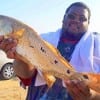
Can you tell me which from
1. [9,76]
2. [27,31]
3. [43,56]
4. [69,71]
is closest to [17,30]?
[27,31]

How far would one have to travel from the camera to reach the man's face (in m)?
4.73

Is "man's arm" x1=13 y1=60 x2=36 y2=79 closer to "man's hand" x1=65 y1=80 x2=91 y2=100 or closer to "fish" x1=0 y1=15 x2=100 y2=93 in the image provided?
"fish" x1=0 y1=15 x2=100 y2=93

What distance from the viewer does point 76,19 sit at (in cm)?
473

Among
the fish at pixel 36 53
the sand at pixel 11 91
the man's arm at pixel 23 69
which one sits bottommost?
the sand at pixel 11 91

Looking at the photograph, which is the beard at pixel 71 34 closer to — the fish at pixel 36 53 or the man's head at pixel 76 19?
the man's head at pixel 76 19

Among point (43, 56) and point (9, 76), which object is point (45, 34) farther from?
point (9, 76)

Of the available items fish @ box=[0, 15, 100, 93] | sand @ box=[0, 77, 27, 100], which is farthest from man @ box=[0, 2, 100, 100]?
sand @ box=[0, 77, 27, 100]

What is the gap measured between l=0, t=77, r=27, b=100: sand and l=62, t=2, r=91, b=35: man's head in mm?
6414

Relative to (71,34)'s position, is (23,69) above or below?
below

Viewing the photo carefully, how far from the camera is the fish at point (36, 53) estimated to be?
398 centimetres

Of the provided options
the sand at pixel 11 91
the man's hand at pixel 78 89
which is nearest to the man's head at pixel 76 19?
the man's hand at pixel 78 89

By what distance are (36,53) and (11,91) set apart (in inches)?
325

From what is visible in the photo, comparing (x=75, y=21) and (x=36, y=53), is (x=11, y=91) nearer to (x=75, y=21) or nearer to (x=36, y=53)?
(x=75, y=21)

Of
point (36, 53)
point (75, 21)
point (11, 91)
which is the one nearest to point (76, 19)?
point (75, 21)
